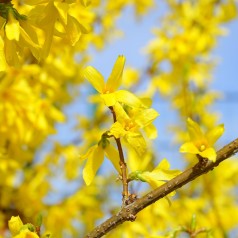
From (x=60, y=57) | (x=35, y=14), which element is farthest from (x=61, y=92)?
(x=35, y=14)

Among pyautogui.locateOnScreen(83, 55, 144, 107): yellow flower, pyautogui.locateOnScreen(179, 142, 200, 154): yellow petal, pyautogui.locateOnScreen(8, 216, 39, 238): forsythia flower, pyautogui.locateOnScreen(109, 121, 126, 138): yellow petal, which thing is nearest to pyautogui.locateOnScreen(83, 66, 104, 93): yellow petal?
pyautogui.locateOnScreen(83, 55, 144, 107): yellow flower

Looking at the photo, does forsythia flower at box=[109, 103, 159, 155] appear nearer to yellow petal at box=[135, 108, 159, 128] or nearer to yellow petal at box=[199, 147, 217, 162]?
yellow petal at box=[135, 108, 159, 128]

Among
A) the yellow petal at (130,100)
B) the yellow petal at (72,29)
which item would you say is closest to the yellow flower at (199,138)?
the yellow petal at (130,100)

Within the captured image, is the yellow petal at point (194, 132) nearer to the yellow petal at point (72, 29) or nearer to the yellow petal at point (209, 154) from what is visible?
the yellow petal at point (209, 154)

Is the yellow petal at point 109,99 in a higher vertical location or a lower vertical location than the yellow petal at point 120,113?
higher

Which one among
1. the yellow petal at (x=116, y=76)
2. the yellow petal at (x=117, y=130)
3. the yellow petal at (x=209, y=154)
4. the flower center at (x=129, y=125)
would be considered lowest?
the yellow petal at (x=209, y=154)

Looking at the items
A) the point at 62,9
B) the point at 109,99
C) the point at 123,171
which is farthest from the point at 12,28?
the point at 123,171
